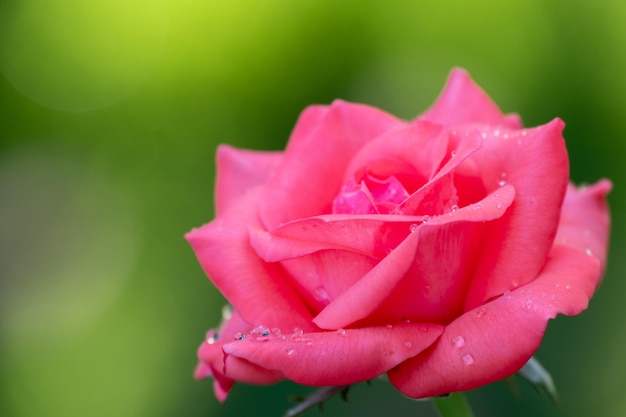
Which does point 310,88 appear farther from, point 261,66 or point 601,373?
point 601,373

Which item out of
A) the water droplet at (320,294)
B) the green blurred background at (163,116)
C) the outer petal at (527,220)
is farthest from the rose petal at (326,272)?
the green blurred background at (163,116)

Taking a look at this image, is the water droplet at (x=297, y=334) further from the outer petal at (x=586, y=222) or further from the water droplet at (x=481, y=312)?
the outer petal at (x=586, y=222)

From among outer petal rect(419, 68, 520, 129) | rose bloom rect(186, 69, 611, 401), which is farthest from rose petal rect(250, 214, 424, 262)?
outer petal rect(419, 68, 520, 129)

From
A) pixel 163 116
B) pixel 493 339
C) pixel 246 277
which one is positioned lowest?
pixel 493 339

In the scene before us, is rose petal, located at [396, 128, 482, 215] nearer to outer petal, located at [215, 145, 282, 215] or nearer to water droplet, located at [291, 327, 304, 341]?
water droplet, located at [291, 327, 304, 341]

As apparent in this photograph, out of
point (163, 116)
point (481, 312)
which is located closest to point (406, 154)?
point (481, 312)

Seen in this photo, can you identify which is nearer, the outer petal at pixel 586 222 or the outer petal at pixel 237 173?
the outer petal at pixel 586 222

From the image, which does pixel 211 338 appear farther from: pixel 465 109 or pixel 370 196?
→ pixel 465 109

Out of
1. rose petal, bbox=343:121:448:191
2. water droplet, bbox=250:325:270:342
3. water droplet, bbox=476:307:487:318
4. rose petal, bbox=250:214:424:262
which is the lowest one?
water droplet, bbox=476:307:487:318
